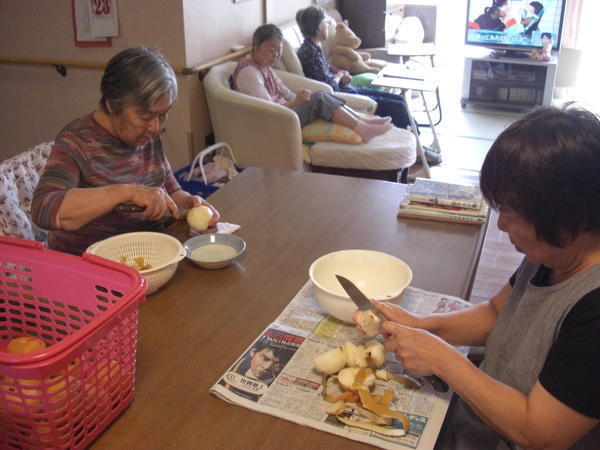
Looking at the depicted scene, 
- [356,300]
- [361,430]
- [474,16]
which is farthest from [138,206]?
[474,16]

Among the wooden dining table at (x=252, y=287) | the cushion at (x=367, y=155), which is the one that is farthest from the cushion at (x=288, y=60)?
the wooden dining table at (x=252, y=287)

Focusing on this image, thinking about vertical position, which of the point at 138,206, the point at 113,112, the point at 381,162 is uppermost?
the point at 113,112

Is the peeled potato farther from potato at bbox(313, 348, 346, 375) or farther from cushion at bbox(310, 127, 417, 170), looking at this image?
cushion at bbox(310, 127, 417, 170)

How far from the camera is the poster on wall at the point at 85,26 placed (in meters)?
3.17

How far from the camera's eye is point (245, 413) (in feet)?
3.14

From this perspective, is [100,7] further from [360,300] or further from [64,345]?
[64,345]

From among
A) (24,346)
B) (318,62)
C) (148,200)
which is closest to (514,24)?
(318,62)

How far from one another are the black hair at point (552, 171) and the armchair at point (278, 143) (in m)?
2.34

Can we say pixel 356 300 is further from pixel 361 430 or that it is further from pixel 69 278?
pixel 69 278

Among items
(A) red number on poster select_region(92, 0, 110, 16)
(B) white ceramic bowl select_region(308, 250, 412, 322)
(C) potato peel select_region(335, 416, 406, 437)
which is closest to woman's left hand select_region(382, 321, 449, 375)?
(C) potato peel select_region(335, 416, 406, 437)

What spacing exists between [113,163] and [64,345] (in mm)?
974

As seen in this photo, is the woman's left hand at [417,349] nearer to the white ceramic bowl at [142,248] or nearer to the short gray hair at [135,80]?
the white ceramic bowl at [142,248]

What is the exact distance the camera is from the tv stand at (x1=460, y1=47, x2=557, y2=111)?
5738mm

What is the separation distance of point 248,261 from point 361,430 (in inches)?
24.3
